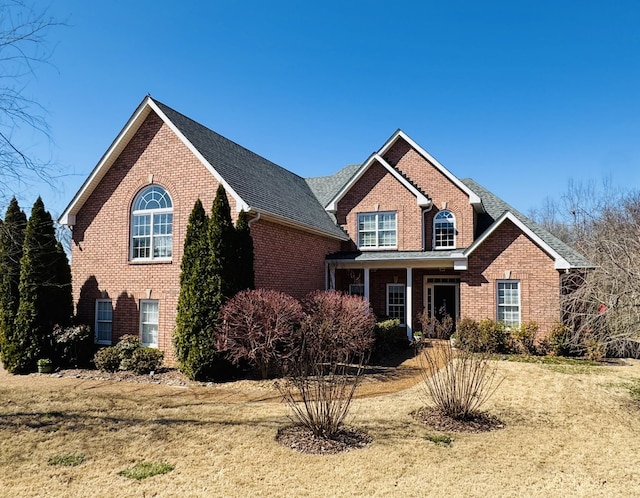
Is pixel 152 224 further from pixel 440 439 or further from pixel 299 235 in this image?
pixel 440 439

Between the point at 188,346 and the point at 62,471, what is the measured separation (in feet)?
20.7

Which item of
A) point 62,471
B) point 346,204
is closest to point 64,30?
point 62,471

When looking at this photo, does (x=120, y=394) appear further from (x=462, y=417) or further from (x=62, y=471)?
(x=462, y=417)

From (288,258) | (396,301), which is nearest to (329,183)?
(396,301)

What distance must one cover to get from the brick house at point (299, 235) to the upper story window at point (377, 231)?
0.16 ft

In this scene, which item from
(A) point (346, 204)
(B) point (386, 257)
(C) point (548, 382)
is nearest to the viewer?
(C) point (548, 382)

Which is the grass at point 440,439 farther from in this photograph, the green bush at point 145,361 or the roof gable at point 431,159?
the roof gable at point 431,159

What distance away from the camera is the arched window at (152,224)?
48.6 ft

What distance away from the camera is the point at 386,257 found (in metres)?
18.8

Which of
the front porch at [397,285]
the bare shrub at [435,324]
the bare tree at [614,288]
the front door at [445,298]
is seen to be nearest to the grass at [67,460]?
the bare shrub at [435,324]

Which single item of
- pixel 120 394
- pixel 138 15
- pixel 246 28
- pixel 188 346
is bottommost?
pixel 120 394

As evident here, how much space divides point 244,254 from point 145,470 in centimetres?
756

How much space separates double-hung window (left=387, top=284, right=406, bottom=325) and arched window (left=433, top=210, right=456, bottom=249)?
8.70 feet

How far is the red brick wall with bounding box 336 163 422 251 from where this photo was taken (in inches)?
785
